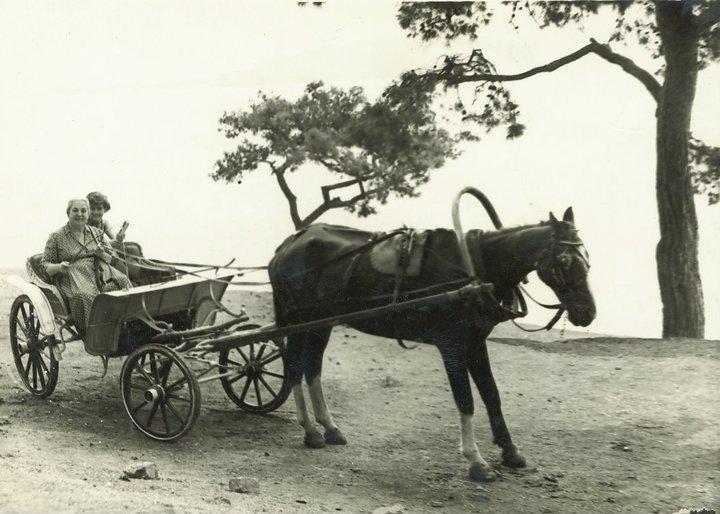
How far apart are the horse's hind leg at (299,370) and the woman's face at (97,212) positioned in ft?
6.06

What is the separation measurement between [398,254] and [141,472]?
202 centimetres

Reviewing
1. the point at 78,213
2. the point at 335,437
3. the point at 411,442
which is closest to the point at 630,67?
the point at 411,442

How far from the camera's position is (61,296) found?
593 cm

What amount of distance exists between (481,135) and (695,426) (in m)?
2.49

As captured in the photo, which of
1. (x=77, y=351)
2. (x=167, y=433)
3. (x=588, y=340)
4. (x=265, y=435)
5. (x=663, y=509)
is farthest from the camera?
(x=77, y=351)

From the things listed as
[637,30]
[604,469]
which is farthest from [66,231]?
[637,30]

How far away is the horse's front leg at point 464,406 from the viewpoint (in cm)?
487

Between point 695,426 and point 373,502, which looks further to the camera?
point 695,426

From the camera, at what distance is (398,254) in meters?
5.09

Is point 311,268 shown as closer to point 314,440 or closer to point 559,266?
point 314,440

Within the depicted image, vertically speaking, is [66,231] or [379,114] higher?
[379,114]

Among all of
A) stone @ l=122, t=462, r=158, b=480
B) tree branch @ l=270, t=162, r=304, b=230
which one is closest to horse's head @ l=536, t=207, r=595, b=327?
tree branch @ l=270, t=162, r=304, b=230

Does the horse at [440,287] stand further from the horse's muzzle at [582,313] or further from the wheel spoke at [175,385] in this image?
the wheel spoke at [175,385]

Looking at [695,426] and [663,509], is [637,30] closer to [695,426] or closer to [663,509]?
[695,426]
